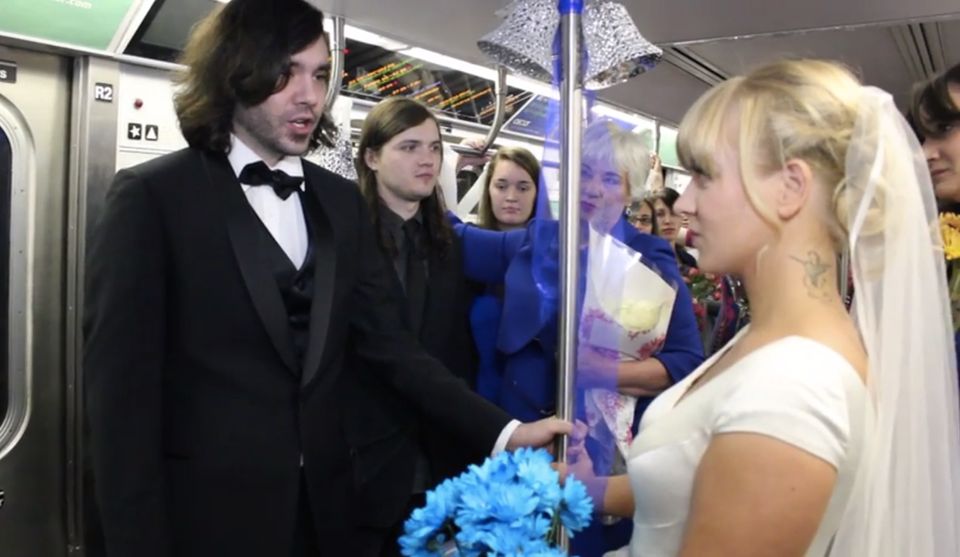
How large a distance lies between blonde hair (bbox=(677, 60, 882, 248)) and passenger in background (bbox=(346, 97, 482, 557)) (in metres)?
1.26

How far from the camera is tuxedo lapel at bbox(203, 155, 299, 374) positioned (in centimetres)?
146

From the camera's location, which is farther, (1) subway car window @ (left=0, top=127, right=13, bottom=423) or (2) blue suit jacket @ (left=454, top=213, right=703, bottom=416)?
(1) subway car window @ (left=0, top=127, right=13, bottom=423)

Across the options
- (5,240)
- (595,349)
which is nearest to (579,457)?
(595,349)

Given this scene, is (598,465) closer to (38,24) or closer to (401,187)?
(401,187)

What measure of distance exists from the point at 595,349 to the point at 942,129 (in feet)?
3.28

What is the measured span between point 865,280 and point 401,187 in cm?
149

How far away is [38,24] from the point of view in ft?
7.92

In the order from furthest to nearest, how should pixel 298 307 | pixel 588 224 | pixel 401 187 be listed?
1. pixel 401 187
2. pixel 588 224
3. pixel 298 307

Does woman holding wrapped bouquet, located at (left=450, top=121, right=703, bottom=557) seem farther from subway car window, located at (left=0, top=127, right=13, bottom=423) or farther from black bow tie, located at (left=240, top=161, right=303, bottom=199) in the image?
subway car window, located at (left=0, top=127, right=13, bottom=423)

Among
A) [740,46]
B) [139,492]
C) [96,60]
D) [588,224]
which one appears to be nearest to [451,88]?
[740,46]

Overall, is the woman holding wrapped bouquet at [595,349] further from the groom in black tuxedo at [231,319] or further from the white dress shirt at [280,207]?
the white dress shirt at [280,207]

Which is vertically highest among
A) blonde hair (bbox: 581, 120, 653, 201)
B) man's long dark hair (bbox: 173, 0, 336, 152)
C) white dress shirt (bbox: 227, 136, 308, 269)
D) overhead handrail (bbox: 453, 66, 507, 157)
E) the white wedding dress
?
overhead handrail (bbox: 453, 66, 507, 157)

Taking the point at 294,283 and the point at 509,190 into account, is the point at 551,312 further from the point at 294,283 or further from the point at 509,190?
the point at 509,190

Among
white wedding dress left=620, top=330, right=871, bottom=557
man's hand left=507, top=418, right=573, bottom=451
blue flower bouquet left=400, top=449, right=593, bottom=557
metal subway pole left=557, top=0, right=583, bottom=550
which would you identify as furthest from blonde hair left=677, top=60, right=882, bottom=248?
man's hand left=507, top=418, right=573, bottom=451
